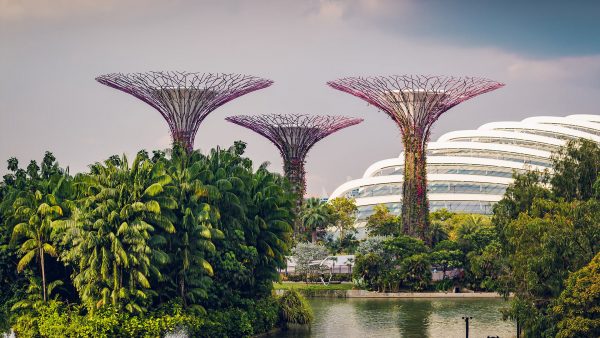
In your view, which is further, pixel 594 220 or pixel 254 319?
pixel 254 319

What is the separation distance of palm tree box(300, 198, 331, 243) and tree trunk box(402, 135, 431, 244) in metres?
13.6

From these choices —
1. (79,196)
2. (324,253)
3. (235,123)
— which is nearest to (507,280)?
(79,196)

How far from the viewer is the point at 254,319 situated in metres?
54.2

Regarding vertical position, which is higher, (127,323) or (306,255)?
(306,255)

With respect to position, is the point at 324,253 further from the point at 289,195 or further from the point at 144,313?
the point at 144,313

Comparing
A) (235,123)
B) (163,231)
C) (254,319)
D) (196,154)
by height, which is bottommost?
(254,319)

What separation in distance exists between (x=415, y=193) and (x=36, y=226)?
47.2 metres

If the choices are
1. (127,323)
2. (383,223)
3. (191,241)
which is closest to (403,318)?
(191,241)

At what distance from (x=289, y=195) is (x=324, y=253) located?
30.6 metres

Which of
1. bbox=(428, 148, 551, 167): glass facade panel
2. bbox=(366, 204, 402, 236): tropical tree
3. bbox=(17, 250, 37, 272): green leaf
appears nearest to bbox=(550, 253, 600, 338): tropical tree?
bbox=(17, 250, 37, 272): green leaf

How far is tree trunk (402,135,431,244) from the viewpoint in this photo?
9138 centimetres

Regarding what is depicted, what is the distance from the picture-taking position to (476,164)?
124 m

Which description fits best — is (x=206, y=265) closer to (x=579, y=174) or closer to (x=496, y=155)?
(x=579, y=174)

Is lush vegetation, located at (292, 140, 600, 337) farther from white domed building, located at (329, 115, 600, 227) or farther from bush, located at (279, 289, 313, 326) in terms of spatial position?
white domed building, located at (329, 115, 600, 227)
